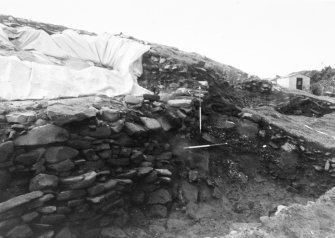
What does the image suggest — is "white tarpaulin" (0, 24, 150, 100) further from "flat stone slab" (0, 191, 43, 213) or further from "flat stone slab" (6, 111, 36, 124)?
"flat stone slab" (0, 191, 43, 213)

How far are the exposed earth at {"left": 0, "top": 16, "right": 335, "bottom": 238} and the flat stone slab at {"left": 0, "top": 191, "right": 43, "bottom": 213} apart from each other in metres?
0.01

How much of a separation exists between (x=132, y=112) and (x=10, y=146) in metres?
2.35

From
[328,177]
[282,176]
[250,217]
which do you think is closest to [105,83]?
[250,217]

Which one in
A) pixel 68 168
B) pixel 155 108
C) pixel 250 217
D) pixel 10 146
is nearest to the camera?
pixel 10 146

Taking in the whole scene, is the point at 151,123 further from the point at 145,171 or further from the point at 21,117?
the point at 21,117

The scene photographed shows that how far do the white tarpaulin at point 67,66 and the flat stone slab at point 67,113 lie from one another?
1070 mm

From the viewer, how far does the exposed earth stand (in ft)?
12.9

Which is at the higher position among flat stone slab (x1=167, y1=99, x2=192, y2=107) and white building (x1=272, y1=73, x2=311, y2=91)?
white building (x1=272, y1=73, x2=311, y2=91)

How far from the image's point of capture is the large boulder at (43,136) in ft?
13.2

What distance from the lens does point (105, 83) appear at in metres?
6.71

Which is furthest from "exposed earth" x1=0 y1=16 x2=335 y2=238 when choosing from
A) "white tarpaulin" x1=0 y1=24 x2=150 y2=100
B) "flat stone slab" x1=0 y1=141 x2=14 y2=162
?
"white tarpaulin" x1=0 y1=24 x2=150 y2=100

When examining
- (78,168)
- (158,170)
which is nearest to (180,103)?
(158,170)

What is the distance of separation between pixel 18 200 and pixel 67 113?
58.5 inches

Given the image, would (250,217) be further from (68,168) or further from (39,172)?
(39,172)
